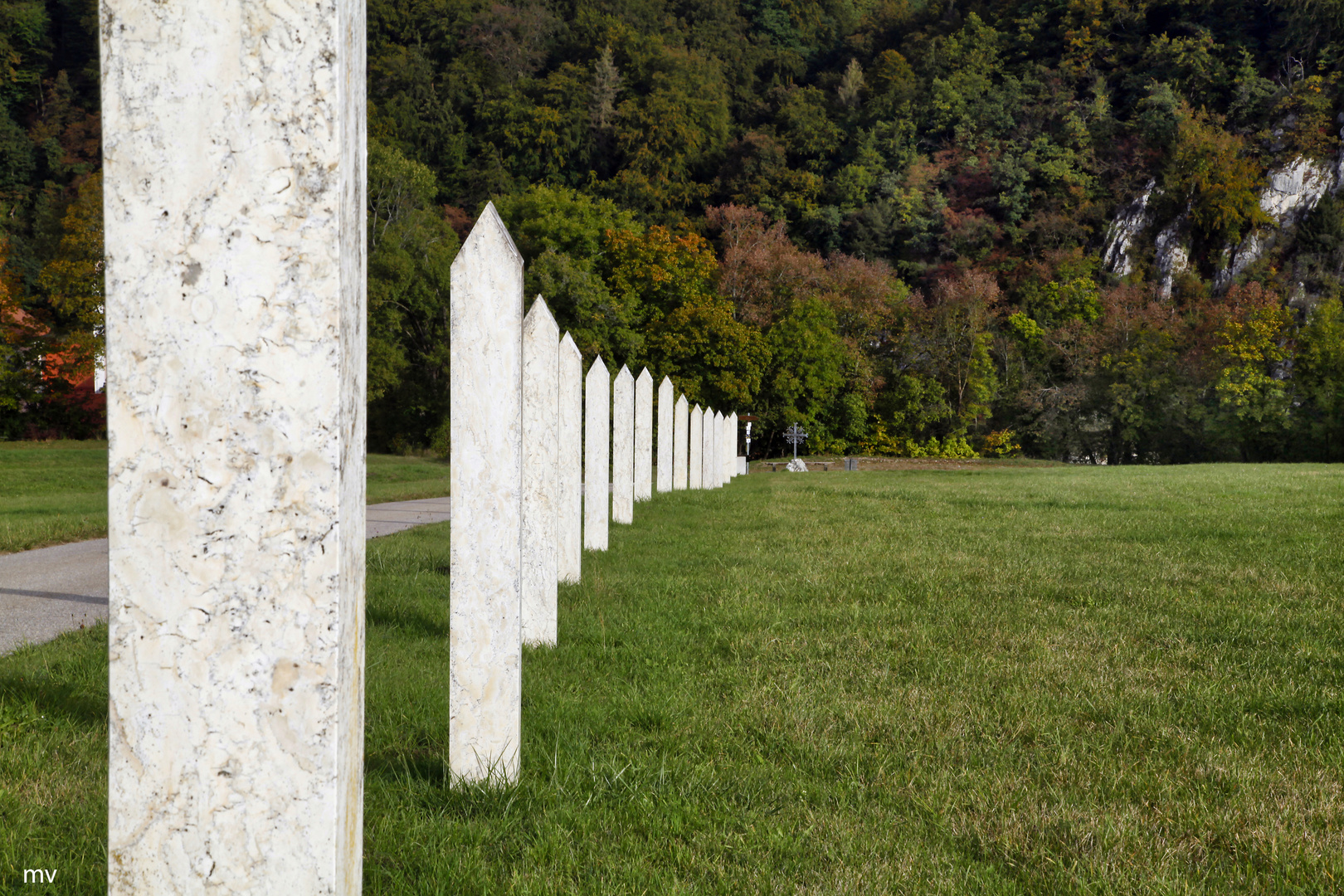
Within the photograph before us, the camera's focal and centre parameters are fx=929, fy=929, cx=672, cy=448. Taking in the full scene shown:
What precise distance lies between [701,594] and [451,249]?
42406 mm

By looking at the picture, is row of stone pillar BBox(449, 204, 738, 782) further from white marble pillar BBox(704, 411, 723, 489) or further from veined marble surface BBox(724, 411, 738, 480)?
veined marble surface BBox(724, 411, 738, 480)

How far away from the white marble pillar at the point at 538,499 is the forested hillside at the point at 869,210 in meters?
31.3

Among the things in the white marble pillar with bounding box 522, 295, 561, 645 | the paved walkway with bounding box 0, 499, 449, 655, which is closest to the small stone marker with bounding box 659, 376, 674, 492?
the paved walkway with bounding box 0, 499, 449, 655

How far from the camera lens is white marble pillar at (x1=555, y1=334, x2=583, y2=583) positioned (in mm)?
6652

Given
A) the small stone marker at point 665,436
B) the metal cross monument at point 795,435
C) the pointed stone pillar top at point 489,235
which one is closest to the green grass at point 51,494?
the small stone marker at point 665,436

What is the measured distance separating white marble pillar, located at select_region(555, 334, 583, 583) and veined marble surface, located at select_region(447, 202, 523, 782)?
302 centimetres

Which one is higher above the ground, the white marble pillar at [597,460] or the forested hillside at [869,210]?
the forested hillside at [869,210]

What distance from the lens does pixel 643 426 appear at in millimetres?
13211

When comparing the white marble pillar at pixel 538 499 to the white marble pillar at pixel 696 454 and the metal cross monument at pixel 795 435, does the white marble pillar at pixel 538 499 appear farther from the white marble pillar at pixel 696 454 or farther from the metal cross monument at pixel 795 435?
the metal cross monument at pixel 795 435

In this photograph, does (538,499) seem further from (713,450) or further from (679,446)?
(713,450)

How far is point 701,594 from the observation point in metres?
6.87

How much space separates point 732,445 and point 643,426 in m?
16.6

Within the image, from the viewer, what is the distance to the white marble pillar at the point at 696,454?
66.3 feet

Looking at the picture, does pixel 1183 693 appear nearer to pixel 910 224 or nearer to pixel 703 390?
pixel 703 390
